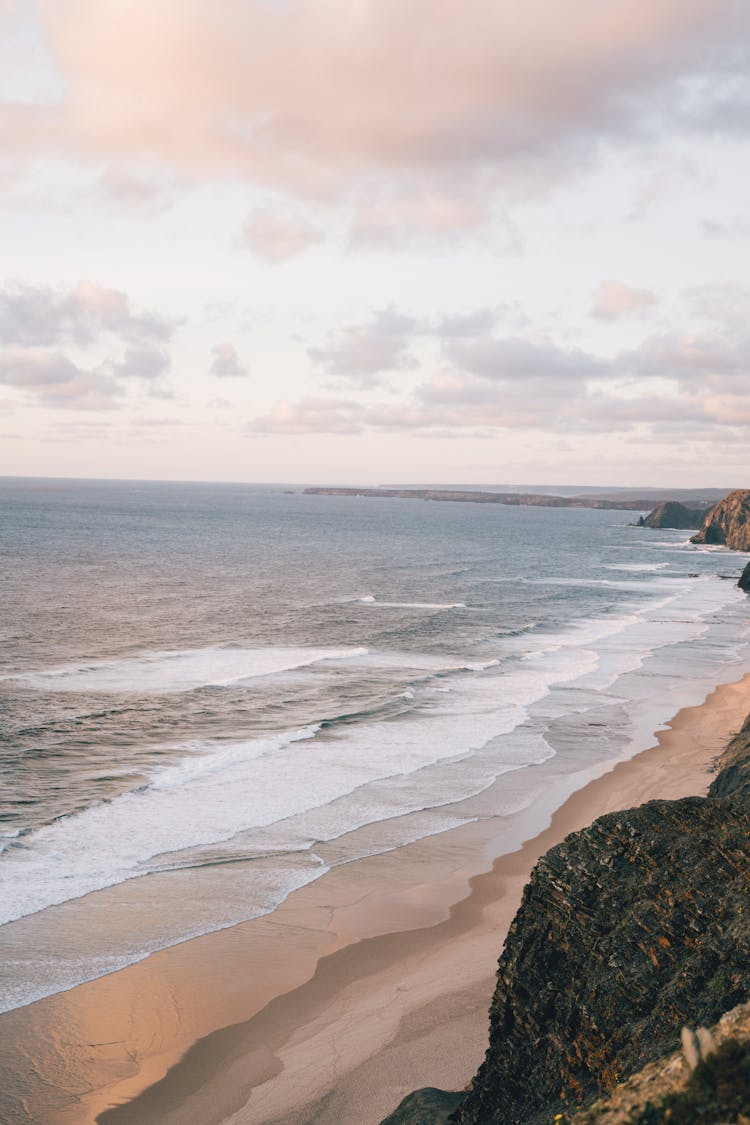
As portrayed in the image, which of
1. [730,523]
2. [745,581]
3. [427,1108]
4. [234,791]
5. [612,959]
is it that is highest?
[730,523]

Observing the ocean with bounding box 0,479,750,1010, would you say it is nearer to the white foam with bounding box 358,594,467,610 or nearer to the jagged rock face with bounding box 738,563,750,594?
the white foam with bounding box 358,594,467,610

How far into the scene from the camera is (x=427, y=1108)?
8.17 m

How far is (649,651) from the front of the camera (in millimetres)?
43219

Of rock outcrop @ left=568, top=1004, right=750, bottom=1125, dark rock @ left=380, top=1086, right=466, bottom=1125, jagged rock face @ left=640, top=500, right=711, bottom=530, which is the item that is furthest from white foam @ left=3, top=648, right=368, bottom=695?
jagged rock face @ left=640, top=500, right=711, bottom=530

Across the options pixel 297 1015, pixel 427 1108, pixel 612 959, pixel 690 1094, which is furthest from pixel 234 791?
pixel 690 1094

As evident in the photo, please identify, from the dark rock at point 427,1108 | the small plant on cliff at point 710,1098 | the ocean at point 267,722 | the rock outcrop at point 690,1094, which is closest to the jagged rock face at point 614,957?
the dark rock at point 427,1108

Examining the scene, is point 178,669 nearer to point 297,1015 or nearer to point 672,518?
point 297,1015

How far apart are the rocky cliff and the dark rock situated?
0.02 metres

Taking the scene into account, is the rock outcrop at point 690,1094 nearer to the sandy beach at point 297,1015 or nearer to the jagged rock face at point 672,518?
the sandy beach at point 297,1015

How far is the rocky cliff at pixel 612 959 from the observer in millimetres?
7102

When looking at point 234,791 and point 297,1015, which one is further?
point 234,791

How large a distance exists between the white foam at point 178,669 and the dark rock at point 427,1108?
24.4 m

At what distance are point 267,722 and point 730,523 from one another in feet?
410

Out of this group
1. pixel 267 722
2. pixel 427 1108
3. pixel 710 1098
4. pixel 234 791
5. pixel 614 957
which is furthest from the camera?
pixel 267 722
